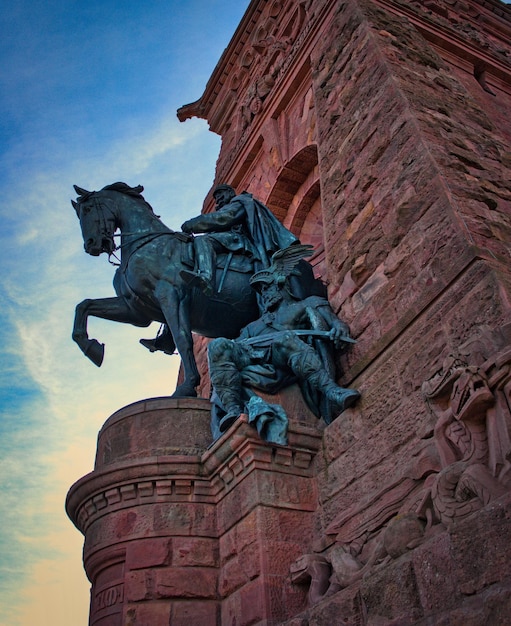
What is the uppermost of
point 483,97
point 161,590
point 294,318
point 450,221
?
point 483,97

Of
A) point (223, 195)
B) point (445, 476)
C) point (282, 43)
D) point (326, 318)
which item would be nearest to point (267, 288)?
point (326, 318)

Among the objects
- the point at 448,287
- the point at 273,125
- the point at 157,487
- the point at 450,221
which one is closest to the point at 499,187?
the point at 450,221

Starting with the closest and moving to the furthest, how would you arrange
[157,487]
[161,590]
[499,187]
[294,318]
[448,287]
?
[448,287]
[161,590]
[157,487]
[499,187]
[294,318]

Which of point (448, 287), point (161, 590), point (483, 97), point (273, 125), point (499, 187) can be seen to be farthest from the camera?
point (273, 125)

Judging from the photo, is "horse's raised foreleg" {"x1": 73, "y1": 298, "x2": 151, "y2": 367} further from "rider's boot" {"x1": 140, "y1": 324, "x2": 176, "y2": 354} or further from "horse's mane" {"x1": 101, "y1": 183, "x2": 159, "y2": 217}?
"horse's mane" {"x1": 101, "y1": 183, "x2": 159, "y2": 217}

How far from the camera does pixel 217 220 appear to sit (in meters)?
7.34

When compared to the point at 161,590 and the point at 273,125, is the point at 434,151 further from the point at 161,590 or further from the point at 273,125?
the point at 273,125

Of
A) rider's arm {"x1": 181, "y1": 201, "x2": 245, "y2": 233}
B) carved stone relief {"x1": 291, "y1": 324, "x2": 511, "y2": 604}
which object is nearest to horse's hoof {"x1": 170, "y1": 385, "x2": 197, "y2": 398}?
rider's arm {"x1": 181, "y1": 201, "x2": 245, "y2": 233}

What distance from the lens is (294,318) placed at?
6105 millimetres

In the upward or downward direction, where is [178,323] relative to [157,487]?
upward

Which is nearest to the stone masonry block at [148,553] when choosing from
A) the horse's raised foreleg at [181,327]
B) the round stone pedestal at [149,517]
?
the round stone pedestal at [149,517]

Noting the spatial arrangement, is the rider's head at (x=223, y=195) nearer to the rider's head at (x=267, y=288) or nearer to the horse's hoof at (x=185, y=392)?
the rider's head at (x=267, y=288)

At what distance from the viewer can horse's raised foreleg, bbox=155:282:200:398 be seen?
20.7 feet

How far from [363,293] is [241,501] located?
1.98 meters
